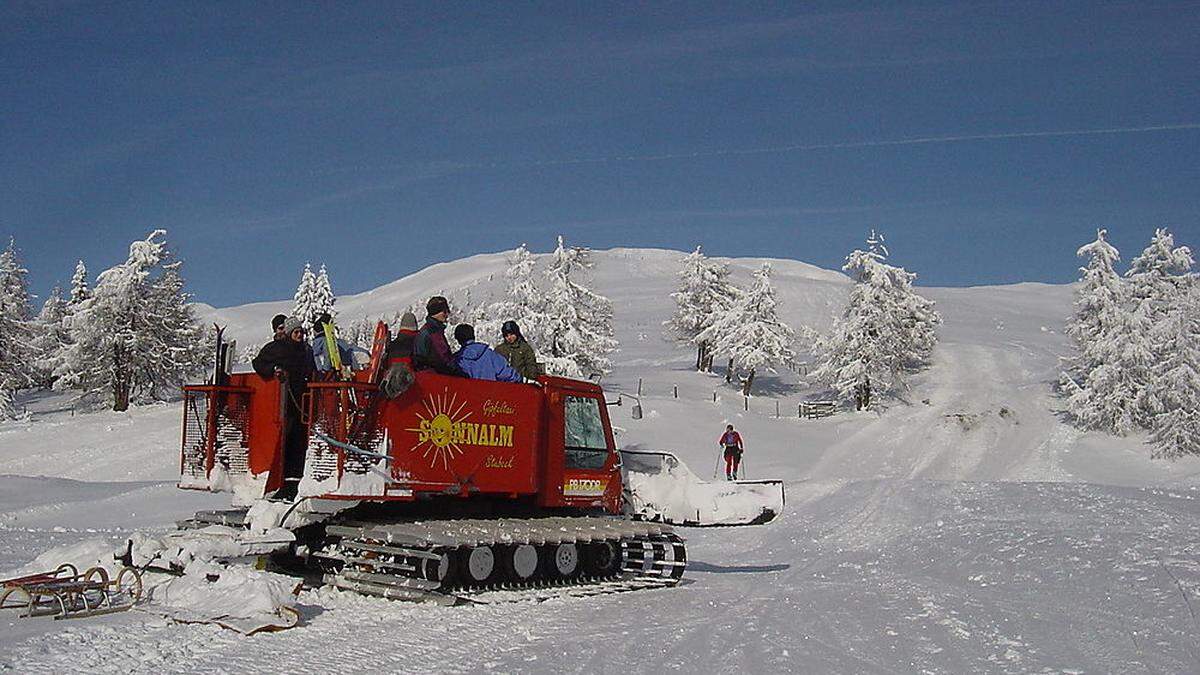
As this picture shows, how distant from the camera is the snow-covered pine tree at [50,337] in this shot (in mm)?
54997

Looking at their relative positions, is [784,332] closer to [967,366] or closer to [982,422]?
[967,366]

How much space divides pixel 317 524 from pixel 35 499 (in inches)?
562

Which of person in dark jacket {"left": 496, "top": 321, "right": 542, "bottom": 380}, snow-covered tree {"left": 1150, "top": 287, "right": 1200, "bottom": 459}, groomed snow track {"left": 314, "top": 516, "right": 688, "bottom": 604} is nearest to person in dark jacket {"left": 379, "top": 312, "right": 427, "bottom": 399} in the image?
groomed snow track {"left": 314, "top": 516, "right": 688, "bottom": 604}

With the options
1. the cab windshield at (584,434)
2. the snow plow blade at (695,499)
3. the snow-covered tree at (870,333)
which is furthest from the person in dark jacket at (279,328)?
the snow-covered tree at (870,333)

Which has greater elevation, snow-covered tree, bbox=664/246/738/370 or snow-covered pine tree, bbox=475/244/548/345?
snow-covered tree, bbox=664/246/738/370

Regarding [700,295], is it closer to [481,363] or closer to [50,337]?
[50,337]

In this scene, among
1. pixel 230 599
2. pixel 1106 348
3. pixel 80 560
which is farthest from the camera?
pixel 1106 348

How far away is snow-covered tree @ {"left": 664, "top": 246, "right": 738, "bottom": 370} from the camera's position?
3034 inches

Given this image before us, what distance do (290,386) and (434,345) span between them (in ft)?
5.28

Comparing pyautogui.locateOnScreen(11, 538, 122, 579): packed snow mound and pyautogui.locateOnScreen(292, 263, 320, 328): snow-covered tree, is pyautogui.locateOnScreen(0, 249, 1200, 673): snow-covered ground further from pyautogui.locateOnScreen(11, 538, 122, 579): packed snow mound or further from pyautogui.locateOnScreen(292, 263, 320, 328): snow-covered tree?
pyautogui.locateOnScreen(292, 263, 320, 328): snow-covered tree

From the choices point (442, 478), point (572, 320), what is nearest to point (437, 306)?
point (442, 478)

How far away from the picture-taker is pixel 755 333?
65.3m

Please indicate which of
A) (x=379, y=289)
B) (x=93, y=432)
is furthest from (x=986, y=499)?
(x=379, y=289)

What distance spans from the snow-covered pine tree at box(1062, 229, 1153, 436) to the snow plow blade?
35.7 metres
